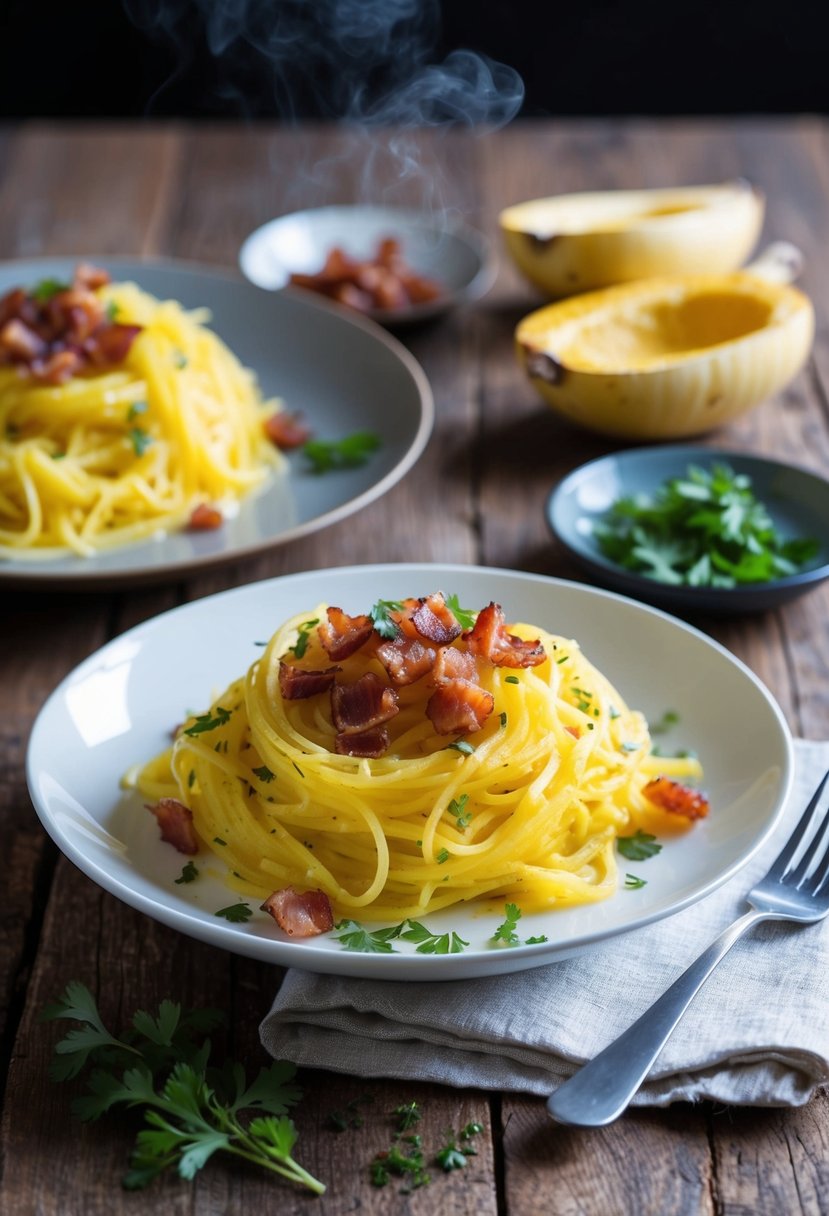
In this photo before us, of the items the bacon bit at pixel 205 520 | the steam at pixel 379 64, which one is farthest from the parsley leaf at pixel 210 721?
the steam at pixel 379 64

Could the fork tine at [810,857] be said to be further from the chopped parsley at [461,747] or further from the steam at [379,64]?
the steam at [379,64]

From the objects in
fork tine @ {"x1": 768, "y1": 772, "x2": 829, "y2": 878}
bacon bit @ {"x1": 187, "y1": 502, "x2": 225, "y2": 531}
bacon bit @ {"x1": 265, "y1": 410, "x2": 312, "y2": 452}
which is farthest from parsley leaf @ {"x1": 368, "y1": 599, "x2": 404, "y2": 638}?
bacon bit @ {"x1": 265, "y1": 410, "x2": 312, "y2": 452}

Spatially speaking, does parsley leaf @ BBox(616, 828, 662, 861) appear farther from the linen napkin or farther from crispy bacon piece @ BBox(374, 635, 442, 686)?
crispy bacon piece @ BBox(374, 635, 442, 686)

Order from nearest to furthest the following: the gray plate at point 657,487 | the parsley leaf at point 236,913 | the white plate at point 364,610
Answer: the white plate at point 364,610 → the parsley leaf at point 236,913 → the gray plate at point 657,487

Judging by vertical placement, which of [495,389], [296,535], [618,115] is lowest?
[618,115]

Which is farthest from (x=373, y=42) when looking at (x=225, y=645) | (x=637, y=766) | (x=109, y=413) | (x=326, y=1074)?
(x=326, y=1074)

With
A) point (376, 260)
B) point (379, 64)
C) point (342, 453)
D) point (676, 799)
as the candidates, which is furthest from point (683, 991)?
point (379, 64)

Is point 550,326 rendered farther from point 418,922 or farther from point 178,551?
point 418,922
